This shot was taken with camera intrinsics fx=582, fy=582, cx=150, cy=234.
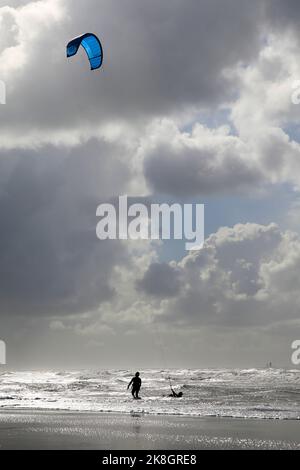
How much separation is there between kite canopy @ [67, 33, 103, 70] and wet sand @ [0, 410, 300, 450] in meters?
16.7

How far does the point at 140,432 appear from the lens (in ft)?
55.8

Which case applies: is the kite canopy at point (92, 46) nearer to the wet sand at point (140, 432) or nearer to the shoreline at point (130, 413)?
the shoreline at point (130, 413)

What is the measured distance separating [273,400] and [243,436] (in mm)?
15588

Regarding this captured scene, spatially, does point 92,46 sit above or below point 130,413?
above

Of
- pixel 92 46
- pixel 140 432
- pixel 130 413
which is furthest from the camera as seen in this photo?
pixel 92 46

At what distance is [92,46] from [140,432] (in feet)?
65.3

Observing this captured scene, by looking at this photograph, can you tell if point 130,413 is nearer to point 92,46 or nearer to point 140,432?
point 140,432

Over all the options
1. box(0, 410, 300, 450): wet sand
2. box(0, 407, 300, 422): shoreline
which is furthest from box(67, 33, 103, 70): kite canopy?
Answer: box(0, 410, 300, 450): wet sand

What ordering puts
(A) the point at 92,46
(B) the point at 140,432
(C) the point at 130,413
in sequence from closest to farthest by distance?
(B) the point at 140,432 < (C) the point at 130,413 < (A) the point at 92,46

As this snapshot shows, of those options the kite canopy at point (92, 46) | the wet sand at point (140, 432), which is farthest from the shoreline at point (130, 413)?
the kite canopy at point (92, 46)

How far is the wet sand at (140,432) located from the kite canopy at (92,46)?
1667 centimetres

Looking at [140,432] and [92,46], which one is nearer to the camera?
[140,432]

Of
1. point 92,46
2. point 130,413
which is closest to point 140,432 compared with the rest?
point 130,413
